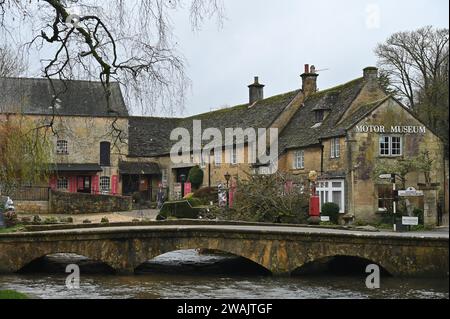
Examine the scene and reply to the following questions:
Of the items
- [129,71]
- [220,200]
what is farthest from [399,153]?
[129,71]

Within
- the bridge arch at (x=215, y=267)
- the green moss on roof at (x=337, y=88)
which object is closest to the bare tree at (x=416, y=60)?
the green moss on roof at (x=337, y=88)

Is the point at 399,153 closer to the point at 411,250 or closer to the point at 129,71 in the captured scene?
the point at 411,250

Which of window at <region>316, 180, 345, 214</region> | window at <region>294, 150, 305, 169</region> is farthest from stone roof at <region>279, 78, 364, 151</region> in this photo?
window at <region>316, 180, 345, 214</region>

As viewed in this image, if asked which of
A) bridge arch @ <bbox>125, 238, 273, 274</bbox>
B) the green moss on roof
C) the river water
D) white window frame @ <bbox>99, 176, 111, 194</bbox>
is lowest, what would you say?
the river water

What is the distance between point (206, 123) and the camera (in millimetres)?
52062

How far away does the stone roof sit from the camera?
3656 centimetres

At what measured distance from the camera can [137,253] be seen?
2138cm

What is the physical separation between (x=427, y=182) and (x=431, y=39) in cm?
1651

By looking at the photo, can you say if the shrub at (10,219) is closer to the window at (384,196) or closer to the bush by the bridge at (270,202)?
the bush by the bridge at (270,202)

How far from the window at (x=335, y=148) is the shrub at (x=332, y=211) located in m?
3.02

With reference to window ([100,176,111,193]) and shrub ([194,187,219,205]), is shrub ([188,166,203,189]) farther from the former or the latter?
window ([100,176,111,193])

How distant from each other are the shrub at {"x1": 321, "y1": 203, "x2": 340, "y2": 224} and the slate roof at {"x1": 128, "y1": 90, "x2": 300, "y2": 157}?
10.1 m

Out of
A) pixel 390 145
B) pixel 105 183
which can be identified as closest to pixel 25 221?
pixel 390 145

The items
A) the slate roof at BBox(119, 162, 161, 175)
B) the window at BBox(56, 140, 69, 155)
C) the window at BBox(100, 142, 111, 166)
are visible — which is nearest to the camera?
the window at BBox(56, 140, 69, 155)
